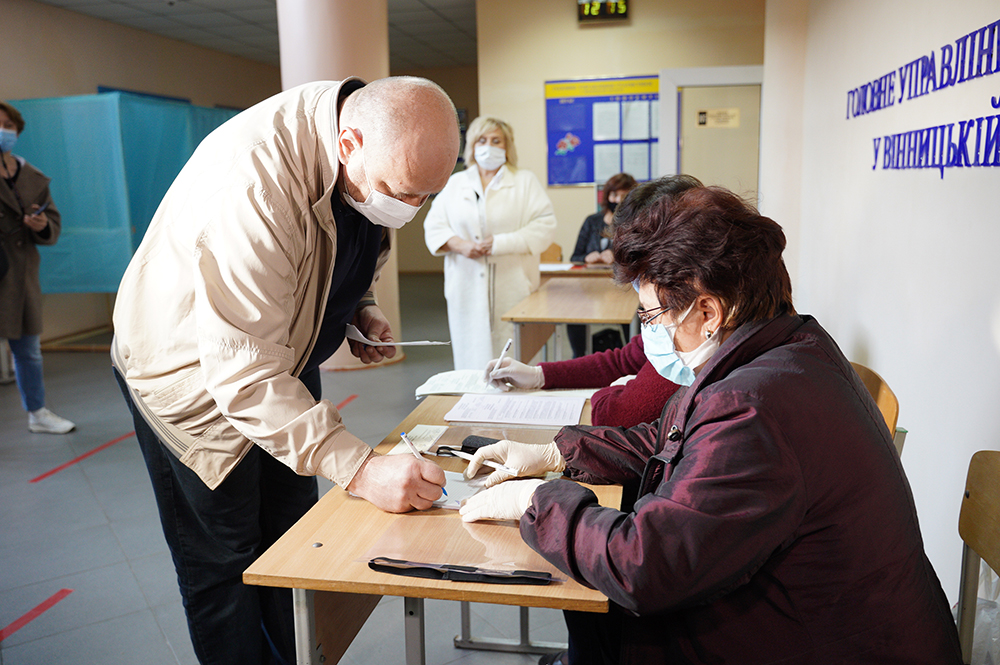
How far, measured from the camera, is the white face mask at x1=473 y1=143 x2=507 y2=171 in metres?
3.75

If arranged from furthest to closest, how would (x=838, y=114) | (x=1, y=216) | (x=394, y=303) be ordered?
1. (x=394, y=303)
2. (x=1, y=216)
3. (x=838, y=114)

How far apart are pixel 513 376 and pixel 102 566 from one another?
1.63 meters

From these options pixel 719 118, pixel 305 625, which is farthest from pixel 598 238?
pixel 305 625

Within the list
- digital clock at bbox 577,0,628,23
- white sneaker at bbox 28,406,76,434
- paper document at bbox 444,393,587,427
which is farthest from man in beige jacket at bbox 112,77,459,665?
digital clock at bbox 577,0,628,23

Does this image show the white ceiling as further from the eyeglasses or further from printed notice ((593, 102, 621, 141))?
the eyeglasses

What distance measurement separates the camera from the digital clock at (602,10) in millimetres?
6113

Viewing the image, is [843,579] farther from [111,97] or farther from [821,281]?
[111,97]

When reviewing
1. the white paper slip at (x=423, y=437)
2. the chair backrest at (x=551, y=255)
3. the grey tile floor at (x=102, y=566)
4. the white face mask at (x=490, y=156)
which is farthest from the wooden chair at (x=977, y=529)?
the chair backrest at (x=551, y=255)

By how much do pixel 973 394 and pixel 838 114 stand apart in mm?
1807

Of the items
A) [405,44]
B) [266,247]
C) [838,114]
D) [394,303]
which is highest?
[405,44]

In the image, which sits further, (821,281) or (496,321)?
(496,321)

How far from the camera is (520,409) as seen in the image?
1761 mm

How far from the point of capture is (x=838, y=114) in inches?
121

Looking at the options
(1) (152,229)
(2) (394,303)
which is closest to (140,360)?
(1) (152,229)
